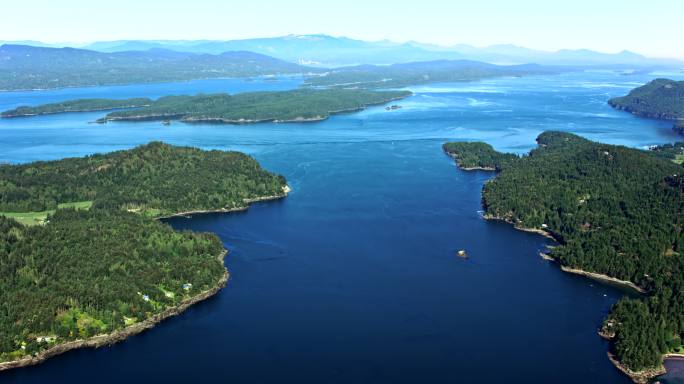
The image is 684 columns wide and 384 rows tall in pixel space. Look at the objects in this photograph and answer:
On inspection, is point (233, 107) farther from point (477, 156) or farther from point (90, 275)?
point (90, 275)

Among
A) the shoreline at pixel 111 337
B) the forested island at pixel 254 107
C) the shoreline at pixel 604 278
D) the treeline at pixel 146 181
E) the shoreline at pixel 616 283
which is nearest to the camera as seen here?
the shoreline at pixel 616 283

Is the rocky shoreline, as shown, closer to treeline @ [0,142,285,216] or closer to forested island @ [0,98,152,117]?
treeline @ [0,142,285,216]

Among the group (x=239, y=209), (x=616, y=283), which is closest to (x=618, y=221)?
(x=616, y=283)

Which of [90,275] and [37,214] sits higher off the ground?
[37,214]

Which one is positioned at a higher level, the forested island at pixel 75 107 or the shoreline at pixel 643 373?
the forested island at pixel 75 107

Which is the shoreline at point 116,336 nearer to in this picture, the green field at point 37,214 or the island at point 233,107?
the green field at point 37,214

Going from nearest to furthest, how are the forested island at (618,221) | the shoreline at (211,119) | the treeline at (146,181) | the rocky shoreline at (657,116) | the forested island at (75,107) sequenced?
the forested island at (618,221) < the treeline at (146,181) < the rocky shoreline at (657,116) < the shoreline at (211,119) < the forested island at (75,107)

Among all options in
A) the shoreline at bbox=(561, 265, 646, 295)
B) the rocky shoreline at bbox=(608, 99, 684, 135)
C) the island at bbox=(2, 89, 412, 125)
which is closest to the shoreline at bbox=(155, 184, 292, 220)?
the shoreline at bbox=(561, 265, 646, 295)

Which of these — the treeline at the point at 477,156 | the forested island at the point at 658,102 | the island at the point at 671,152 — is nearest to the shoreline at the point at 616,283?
the treeline at the point at 477,156
